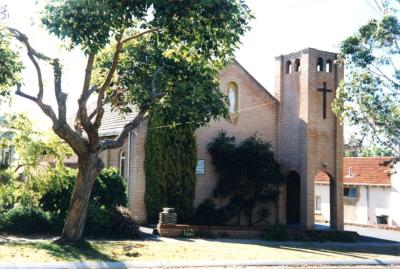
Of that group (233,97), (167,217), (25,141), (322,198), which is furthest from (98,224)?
(322,198)

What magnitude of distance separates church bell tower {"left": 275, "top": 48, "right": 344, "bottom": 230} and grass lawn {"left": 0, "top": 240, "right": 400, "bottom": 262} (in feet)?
15.1

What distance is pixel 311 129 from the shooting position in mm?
26047

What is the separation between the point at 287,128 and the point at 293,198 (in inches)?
168

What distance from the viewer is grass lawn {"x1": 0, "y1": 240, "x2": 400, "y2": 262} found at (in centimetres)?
1452

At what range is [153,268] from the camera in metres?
14.0

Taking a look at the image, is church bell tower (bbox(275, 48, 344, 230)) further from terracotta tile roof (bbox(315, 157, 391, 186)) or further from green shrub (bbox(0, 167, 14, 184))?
green shrub (bbox(0, 167, 14, 184))

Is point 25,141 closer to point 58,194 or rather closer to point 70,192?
point 58,194

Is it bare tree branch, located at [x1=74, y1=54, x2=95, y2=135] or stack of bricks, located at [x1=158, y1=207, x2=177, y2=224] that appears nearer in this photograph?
bare tree branch, located at [x1=74, y1=54, x2=95, y2=135]

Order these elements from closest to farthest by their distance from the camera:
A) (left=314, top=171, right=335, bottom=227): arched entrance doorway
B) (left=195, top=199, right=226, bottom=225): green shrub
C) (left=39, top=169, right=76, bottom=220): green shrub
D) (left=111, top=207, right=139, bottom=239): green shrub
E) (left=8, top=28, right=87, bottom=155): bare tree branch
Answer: (left=8, top=28, right=87, bottom=155): bare tree branch, (left=111, top=207, right=139, bottom=239): green shrub, (left=39, top=169, right=76, bottom=220): green shrub, (left=195, top=199, right=226, bottom=225): green shrub, (left=314, top=171, right=335, bottom=227): arched entrance doorway

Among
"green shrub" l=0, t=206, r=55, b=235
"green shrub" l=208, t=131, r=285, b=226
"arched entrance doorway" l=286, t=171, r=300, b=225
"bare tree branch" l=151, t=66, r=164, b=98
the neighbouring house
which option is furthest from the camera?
the neighbouring house

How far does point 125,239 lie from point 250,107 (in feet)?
37.4

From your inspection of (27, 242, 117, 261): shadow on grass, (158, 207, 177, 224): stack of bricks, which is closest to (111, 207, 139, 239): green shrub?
(158, 207, 177, 224): stack of bricks

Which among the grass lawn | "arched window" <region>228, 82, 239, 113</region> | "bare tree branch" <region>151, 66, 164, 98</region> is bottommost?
the grass lawn

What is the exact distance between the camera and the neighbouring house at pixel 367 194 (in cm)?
3694
